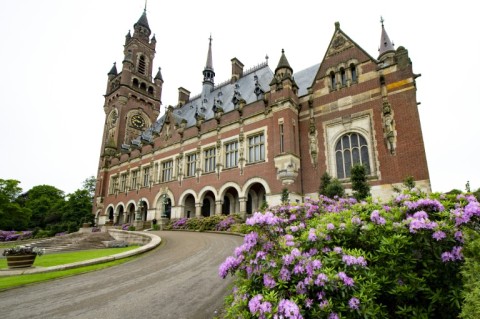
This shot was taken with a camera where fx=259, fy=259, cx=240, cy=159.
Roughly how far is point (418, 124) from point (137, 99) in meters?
41.0

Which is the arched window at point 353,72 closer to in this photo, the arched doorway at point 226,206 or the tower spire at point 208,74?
the arched doorway at point 226,206

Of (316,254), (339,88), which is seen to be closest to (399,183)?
(339,88)

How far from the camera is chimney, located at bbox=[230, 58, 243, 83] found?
3291 centimetres

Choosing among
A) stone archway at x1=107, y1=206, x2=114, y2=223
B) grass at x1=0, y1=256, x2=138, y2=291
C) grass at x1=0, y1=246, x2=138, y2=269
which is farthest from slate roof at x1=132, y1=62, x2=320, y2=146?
grass at x1=0, y1=256, x2=138, y2=291

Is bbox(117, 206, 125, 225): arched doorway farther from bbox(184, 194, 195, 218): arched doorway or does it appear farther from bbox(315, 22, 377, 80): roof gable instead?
bbox(315, 22, 377, 80): roof gable

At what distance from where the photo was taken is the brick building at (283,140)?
57.2 ft

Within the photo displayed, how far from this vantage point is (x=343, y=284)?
105 inches

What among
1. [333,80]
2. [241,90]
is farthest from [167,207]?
[333,80]

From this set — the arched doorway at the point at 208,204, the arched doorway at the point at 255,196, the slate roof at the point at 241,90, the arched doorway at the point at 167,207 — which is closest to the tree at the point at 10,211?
the slate roof at the point at 241,90

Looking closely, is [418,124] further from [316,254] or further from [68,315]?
[68,315]

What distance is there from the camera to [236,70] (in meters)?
33.2

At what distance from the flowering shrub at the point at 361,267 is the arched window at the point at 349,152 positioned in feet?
51.6

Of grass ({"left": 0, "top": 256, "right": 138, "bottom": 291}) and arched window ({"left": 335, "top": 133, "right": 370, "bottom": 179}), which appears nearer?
grass ({"left": 0, "top": 256, "right": 138, "bottom": 291})

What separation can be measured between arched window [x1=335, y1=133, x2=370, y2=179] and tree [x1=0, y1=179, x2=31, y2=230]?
4628 centimetres
